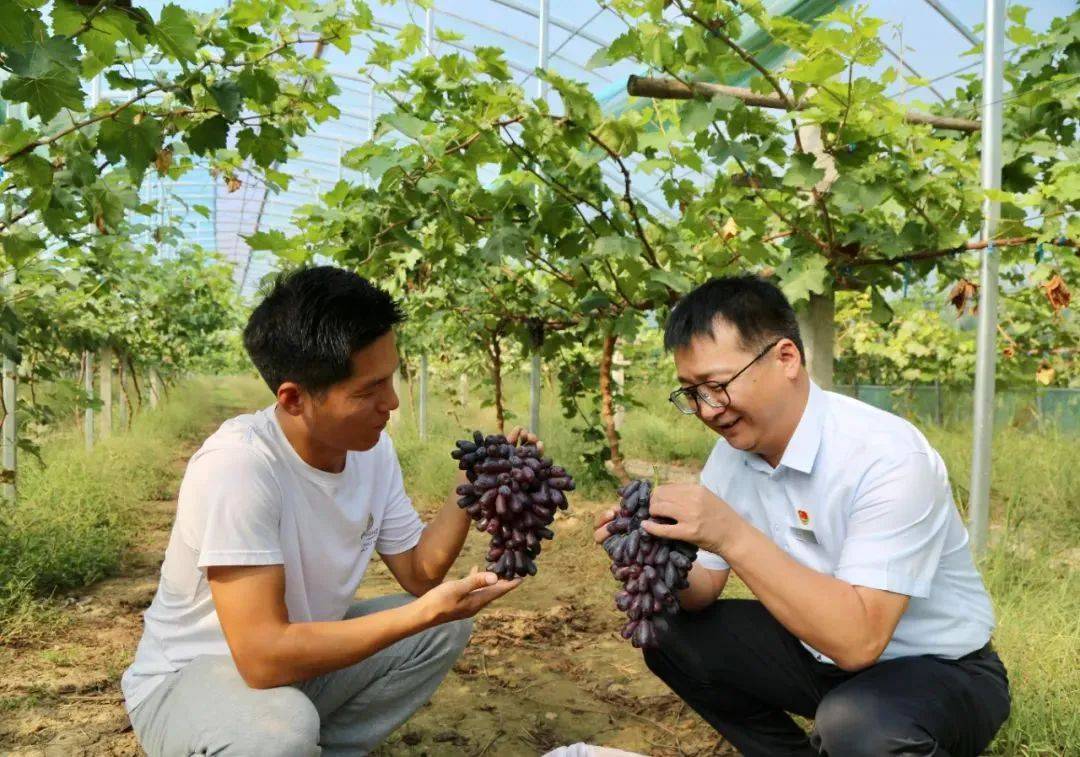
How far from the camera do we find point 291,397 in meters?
2.12

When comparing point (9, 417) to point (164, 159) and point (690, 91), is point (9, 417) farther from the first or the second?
point (690, 91)

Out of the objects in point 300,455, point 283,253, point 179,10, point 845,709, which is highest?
point 179,10

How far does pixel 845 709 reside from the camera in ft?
6.33

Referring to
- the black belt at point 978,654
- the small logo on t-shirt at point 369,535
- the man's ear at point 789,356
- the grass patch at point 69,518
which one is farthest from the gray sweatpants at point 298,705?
the grass patch at point 69,518

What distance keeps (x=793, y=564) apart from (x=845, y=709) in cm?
38

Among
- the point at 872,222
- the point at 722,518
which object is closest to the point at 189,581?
the point at 722,518

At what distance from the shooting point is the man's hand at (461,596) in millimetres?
1934

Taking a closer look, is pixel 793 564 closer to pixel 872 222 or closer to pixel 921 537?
pixel 921 537

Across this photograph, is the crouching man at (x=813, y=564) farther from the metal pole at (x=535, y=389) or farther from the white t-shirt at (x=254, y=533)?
the metal pole at (x=535, y=389)

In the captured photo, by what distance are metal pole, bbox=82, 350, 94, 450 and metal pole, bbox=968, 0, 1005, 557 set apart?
757 centimetres

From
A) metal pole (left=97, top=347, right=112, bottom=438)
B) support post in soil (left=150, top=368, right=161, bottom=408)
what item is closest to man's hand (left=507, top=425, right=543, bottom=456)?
metal pole (left=97, top=347, right=112, bottom=438)

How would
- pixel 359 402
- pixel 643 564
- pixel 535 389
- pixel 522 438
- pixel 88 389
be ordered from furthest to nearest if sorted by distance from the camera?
1. pixel 88 389
2. pixel 535 389
3. pixel 522 438
4. pixel 359 402
5. pixel 643 564

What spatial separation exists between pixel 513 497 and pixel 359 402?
1.47ft

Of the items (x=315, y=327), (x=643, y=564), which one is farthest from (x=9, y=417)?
(x=643, y=564)
